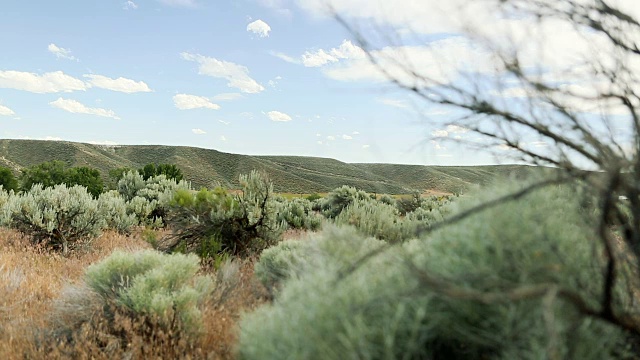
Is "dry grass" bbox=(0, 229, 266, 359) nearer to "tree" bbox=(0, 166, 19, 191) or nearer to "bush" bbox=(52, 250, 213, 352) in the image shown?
"bush" bbox=(52, 250, 213, 352)

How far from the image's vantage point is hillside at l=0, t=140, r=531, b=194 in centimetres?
8006

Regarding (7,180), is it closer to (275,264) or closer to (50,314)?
(50,314)

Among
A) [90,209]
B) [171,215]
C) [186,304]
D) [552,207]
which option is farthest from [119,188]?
[552,207]

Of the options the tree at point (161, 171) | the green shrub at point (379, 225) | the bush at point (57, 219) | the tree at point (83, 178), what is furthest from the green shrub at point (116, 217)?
the tree at point (83, 178)

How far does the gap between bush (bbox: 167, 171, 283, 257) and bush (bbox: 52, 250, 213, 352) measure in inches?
106

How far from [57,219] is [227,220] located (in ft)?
15.8

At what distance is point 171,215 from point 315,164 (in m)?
93.1

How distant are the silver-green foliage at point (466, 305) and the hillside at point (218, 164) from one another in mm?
68304

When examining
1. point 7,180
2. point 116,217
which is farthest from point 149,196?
point 7,180

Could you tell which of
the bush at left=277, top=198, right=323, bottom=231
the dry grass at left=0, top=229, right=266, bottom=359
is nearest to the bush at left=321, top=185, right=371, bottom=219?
the bush at left=277, top=198, right=323, bottom=231

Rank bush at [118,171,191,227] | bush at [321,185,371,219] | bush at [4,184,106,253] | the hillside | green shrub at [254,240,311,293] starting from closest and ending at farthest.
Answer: green shrub at [254,240,311,293] → bush at [4,184,106,253] → bush at [118,171,191,227] → bush at [321,185,371,219] → the hillside

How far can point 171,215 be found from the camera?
9.62m

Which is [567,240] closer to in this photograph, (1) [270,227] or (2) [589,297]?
(2) [589,297]

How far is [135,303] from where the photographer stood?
4.79 m
